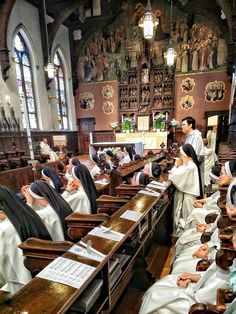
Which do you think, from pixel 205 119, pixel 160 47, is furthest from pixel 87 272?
pixel 160 47

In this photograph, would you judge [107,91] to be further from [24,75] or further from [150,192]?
[150,192]

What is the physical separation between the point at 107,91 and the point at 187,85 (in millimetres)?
4814

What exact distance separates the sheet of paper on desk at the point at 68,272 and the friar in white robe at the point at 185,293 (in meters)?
0.62

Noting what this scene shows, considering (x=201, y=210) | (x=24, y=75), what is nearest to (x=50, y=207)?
(x=201, y=210)

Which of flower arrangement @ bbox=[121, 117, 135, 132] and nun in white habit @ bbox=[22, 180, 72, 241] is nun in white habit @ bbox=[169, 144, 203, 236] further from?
flower arrangement @ bbox=[121, 117, 135, 132]

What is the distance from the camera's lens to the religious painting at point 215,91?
12859 millimetres

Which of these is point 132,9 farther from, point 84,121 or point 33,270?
point 33,270

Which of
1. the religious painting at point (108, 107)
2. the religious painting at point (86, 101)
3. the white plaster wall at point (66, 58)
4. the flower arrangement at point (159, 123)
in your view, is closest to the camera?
the flower arrangement at point (159, 123)

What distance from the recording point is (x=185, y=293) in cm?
161

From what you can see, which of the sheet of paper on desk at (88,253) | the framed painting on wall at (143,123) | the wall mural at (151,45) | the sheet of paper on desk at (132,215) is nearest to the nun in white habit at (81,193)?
the sheet of paper on desk at (132,215)

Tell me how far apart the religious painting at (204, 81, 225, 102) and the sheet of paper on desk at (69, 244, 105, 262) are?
13.4 m

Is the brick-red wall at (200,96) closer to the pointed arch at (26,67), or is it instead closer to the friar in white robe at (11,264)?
the pointed arch at (26,67)

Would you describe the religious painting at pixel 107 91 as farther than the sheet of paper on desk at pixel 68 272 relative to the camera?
Yes

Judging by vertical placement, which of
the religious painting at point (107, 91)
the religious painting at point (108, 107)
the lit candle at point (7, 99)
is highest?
the religious painting at point (107, 91)
